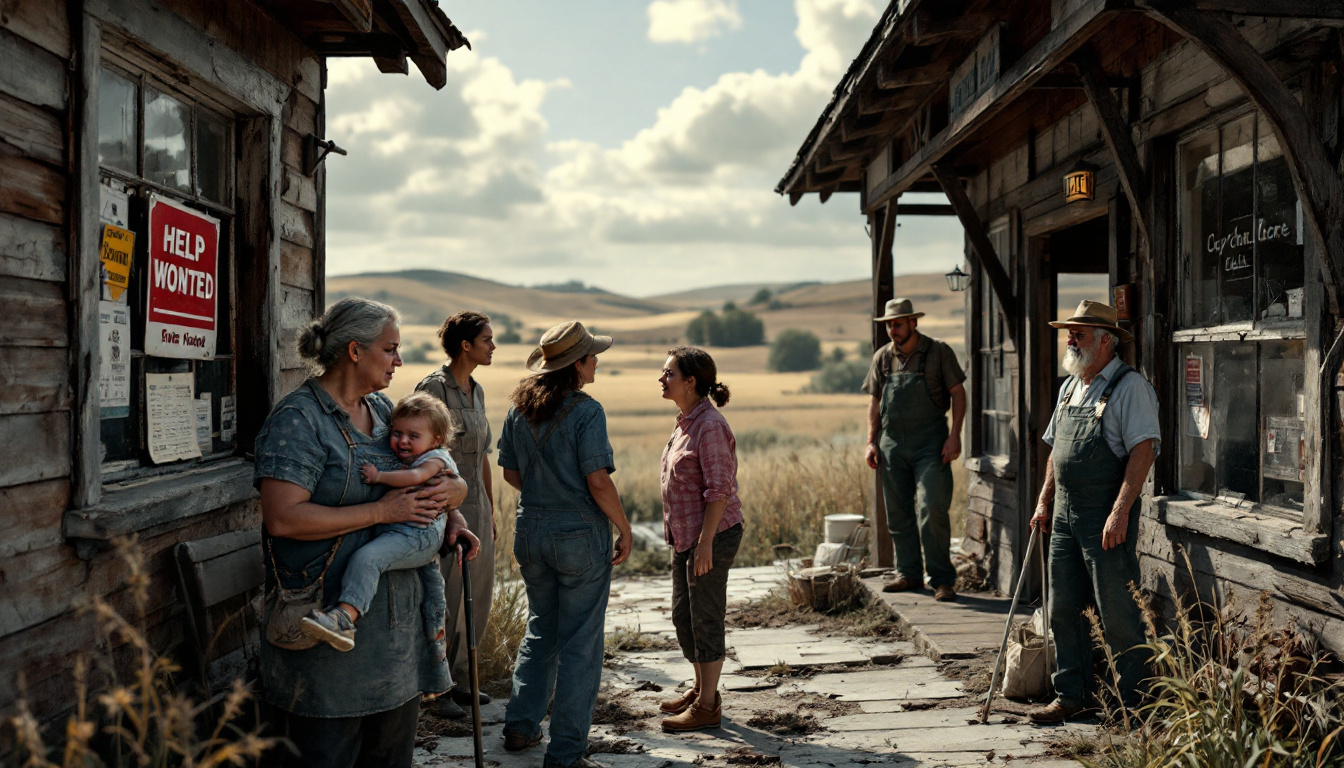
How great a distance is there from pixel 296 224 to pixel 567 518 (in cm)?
201

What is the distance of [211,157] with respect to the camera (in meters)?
4.58

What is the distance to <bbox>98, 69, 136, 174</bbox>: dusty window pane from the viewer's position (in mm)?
3705

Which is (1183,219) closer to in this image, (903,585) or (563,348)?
(563,348)

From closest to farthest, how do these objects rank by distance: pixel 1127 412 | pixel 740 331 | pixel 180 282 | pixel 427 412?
pixel 427 412, pixel 180 282, pixel 1127 412, pixel 740 331

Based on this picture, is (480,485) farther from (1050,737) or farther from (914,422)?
(914,422)

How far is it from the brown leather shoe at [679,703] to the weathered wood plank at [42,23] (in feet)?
12.7

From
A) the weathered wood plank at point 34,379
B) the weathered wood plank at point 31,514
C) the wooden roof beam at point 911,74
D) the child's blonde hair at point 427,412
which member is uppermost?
the wooden roof beam at point 911,74

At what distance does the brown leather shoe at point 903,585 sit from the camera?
8.01 metres

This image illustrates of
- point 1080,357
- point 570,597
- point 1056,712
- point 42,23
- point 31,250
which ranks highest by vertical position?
point 42,23

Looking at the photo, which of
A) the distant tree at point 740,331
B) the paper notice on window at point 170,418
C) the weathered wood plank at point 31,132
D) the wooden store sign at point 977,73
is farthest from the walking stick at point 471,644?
the distant tree at point 740,331

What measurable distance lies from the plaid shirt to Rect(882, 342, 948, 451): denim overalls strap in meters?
2.96

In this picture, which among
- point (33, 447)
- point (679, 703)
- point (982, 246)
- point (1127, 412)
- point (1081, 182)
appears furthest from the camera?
point (982, 246)

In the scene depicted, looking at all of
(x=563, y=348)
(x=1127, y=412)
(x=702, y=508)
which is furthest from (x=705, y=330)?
(x=563, y=348)

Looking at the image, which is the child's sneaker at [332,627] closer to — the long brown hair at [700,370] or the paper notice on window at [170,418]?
the paper notice on window at [170,418]
